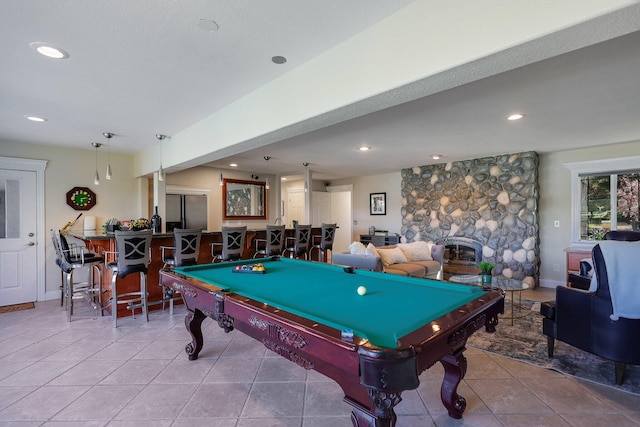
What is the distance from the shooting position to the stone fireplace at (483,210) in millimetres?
5492

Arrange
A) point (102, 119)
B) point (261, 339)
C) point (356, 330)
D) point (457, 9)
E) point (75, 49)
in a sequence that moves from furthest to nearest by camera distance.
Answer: point (102, 119) < point (75, 49) < point (261, 339) < point (457, 9) < point (356, 330)

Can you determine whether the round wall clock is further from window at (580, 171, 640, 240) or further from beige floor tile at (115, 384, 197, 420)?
window at (580, 171, 640, 240)

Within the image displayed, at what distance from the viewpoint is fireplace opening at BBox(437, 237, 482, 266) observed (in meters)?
6.14

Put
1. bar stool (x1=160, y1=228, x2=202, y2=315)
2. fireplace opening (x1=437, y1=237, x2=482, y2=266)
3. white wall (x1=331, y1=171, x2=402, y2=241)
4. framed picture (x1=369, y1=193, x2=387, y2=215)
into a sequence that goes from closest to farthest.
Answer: bar stool (x1=160, y1=228, x2=202, y2=315)
fireplace opening (x1=437, y1=237, x2=482, y2=266)
white wall (x1=331, y1=171, x2=402, y2=241)
framed picture (x1=369, y1=193, x2=387, y2=215)

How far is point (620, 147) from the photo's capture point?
4902 mm

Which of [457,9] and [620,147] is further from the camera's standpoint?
[620,147]

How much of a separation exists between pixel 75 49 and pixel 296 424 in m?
2.98

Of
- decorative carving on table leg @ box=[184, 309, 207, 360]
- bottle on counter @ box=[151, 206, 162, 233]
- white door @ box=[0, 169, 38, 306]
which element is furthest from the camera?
bottle on counter @ box=[151, 206, 162, 233]

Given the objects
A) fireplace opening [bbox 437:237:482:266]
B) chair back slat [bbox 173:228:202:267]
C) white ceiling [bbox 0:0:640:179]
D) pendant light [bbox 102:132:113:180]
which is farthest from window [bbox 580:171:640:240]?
pendant light [bbox 102:132:113:180]

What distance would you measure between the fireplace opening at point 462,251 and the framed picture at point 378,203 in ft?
6.36

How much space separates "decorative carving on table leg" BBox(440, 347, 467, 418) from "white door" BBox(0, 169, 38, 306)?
6.03 meters

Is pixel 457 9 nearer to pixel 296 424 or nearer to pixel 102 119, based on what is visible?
pixel 296 424

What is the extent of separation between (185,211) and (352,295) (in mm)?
5319

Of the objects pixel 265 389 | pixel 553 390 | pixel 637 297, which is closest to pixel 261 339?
pixel 265 389
